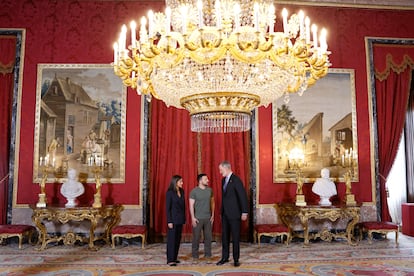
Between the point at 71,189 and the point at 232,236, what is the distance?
117 inches

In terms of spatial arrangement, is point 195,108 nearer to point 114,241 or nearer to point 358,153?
point 114,241

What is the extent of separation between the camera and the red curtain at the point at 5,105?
6859 mm

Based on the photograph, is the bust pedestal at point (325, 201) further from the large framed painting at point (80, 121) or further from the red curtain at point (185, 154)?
the large framed painting at point (80, 121)

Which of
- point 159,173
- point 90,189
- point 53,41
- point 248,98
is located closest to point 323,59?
point 248,98

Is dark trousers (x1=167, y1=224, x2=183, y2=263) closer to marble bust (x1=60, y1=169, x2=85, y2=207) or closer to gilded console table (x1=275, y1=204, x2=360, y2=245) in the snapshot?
marble bust (x1=60, y1=169, x2=85, y2=207)

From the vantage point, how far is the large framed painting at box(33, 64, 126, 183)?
6.89 m

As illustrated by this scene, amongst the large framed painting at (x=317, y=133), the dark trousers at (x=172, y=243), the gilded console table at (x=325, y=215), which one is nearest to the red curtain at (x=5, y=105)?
the dark trousers at (x=172, y=243)

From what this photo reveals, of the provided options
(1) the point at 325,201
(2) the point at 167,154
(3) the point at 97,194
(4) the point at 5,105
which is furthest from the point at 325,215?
(4) the point at 5,105

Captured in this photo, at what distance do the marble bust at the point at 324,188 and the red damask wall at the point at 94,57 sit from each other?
41cm

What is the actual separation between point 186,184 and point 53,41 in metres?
3.56

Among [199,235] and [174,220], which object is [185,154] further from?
[174,220]

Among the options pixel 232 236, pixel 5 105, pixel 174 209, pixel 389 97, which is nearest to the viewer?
pixel 232 236

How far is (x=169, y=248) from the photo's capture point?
5074 mm

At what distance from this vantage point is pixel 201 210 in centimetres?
547
